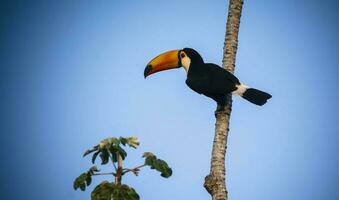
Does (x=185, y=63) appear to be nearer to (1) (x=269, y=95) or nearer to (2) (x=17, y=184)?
(1) (x=269, y=95)

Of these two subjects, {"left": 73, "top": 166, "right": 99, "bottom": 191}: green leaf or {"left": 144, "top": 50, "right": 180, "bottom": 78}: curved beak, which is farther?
{"left": 144, "top": 50, "right": 180, "bottom": 78}: curved beak

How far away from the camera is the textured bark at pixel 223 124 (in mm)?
6871

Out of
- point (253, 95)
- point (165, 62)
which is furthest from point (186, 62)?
point (253, 95)

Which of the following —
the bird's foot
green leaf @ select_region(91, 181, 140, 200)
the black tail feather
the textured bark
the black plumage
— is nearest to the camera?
green leaf @ select_region(91, 181, 140, 200)

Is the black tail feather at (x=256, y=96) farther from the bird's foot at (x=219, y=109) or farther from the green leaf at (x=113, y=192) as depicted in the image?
the green leaf at (x=113, y=192)

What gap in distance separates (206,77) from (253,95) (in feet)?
2.77

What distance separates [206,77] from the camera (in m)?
9.12

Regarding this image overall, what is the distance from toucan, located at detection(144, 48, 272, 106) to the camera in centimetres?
863

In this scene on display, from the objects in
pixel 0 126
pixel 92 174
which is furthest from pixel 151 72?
pixel 0 126

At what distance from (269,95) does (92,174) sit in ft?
11.7

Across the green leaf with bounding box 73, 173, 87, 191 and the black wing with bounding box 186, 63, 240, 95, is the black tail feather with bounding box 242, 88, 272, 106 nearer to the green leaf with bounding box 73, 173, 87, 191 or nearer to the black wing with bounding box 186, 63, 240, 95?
the black wing with bounding box 186, 63, 240, 95

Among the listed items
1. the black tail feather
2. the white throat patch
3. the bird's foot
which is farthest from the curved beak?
the bird's foot

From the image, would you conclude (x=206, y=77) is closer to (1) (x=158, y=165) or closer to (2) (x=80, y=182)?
(1) (x=158, y=165)

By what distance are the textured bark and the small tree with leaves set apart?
729 mm
